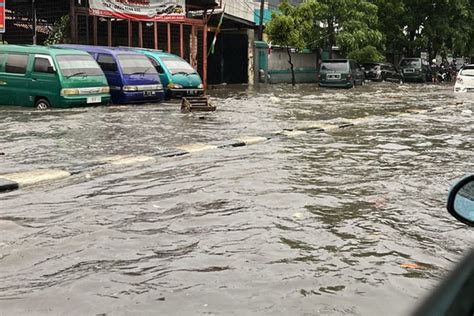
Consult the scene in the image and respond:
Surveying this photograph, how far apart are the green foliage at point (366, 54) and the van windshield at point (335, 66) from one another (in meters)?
6.91

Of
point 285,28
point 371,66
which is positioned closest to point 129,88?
point 285,28

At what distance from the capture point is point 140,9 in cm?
2097

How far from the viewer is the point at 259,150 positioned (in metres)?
9.44

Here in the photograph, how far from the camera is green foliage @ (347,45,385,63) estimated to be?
117ft

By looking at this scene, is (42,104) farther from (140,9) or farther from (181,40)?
(181,40)

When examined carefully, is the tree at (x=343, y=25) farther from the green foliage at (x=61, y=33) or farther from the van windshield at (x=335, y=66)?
the green foliage at (x=61, y=33)

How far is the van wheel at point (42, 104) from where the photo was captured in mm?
14840

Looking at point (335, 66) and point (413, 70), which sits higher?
point (413, 70)

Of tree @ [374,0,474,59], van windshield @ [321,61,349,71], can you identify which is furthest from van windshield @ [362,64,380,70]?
van windshield @ [321,61,349,71]

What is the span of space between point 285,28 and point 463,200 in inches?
1111

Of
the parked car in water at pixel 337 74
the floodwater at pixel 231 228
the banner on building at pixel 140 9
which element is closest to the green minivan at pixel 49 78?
the floodwater at pixel 231 228

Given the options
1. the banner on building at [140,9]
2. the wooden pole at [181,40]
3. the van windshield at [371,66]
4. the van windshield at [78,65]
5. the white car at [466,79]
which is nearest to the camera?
the van windshield at [78,65]

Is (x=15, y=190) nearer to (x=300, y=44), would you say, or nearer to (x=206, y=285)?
(x=206, y=285)

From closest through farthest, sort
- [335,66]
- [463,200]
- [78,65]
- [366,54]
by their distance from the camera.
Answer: [463,200], [78,65], [335,66], [366,54]
